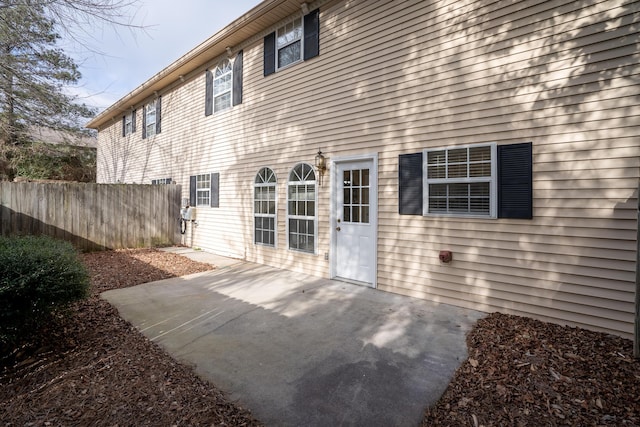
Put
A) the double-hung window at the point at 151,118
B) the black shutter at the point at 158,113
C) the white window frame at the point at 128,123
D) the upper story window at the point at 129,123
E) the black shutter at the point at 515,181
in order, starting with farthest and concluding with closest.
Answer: the white window frame at the point at 128,123 → the upper story window at the point at 129,123 → the double-hung window at the point at 151,118 → the black shutter at the point at 158,113 → the black shutter at the point at 515,181

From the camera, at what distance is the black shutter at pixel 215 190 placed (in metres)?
8.62

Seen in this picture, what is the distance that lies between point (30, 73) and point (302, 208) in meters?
5.14

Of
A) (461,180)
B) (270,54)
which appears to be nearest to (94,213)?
(270,54)

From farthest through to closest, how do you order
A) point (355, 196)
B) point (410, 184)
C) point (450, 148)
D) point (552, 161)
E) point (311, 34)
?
point (311, 34) → point (355, 196) → point (410, 184) → point (450, 148) → point (552, 161)

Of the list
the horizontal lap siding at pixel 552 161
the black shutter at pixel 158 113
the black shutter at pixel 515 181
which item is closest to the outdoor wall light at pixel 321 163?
the horizontal lap siding at pixel 552 161

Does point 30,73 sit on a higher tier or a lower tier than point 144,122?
lower

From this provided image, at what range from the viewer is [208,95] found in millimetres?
8898

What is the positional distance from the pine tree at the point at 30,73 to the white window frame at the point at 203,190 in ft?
10.6

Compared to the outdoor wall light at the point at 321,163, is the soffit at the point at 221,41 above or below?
above

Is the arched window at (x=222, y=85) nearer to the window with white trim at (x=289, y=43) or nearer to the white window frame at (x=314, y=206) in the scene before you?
the window with white trim at (x=289, y=43)

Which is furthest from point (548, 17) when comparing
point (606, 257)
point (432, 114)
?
point (606, 257)

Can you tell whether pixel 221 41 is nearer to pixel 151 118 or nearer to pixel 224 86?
pixel 224 86

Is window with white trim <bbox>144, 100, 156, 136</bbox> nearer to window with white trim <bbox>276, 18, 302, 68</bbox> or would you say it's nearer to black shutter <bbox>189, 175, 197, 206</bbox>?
black shutter <bbox>189, 175, 197, 206</bbox>

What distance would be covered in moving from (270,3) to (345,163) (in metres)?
3.64
